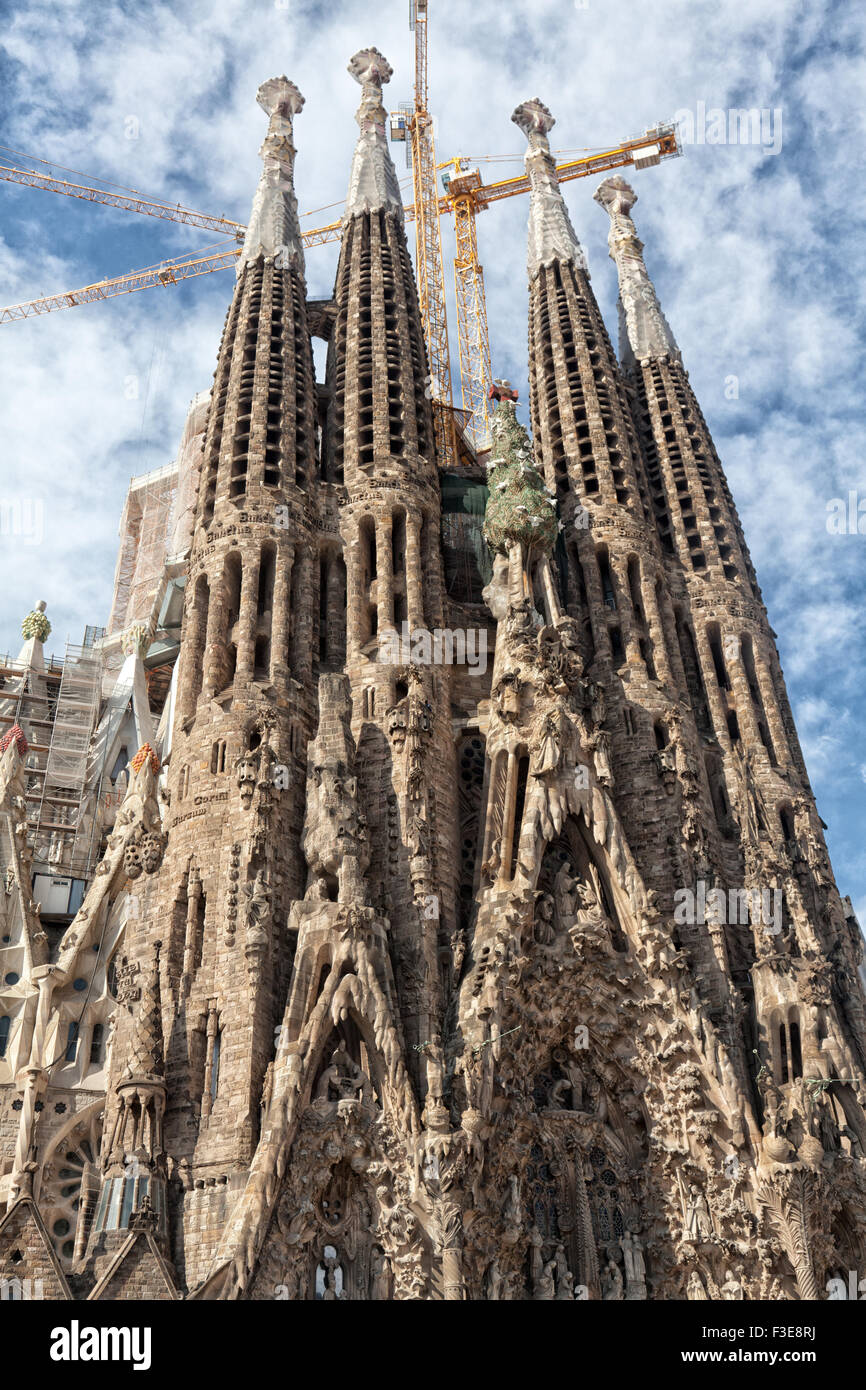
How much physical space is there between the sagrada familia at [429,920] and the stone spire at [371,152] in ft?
17.5

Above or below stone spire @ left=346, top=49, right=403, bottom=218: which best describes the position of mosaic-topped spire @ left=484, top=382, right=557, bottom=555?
below

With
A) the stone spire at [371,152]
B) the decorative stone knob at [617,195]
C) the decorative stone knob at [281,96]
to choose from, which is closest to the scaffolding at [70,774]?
the stone spire at [371,152]

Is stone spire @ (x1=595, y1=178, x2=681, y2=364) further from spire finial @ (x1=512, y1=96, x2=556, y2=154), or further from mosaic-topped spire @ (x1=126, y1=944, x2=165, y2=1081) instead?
mosaic-topped spire @ (x1=126, y1=944, x2=165, y2=1081)

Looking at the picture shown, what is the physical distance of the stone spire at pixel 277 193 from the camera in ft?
128

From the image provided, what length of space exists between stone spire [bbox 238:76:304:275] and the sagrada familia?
45cm

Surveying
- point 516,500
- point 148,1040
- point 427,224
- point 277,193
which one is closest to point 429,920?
point 148,1040

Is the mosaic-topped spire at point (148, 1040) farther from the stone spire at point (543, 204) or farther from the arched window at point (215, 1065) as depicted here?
the stone spire at point (543, 204)

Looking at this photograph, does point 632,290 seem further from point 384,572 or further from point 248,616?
point 248,616

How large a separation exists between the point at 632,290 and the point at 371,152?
9.82 meters

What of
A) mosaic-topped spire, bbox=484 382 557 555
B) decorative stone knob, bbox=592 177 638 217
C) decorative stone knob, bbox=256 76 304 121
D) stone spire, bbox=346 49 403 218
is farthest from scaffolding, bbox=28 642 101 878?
decorative stone knob, bbox=592 177 638 217

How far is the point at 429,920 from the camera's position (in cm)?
2681

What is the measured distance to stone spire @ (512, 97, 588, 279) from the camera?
148 ft

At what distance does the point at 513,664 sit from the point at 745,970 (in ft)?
28.1
